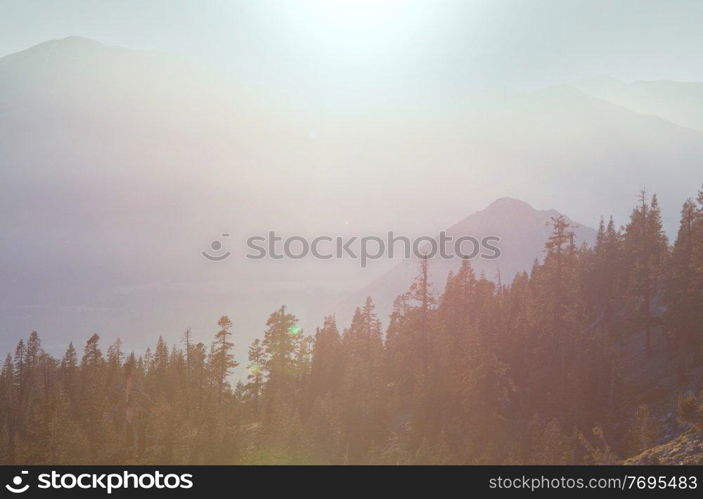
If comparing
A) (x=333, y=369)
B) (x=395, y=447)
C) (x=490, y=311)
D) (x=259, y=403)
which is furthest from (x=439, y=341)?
(x=259, y=403)

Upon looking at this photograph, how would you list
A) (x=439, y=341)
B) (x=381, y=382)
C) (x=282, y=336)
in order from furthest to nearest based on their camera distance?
(x=282, y=336), (x=381, y=382), (x=439, y=341)

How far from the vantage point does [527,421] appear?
152 ft

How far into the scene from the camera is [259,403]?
2719 inches

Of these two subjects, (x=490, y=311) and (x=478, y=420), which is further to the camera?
(x=490, y=311)

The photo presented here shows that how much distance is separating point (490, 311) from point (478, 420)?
1196 centimetres

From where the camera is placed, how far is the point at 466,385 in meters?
49.8

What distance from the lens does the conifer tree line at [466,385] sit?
44.1 meters

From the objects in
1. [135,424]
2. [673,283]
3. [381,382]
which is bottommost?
[135,424]

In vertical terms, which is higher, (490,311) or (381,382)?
(490,311)

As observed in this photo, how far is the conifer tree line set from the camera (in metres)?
44.1

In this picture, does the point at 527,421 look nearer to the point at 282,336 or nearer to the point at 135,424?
the point at 282,336
